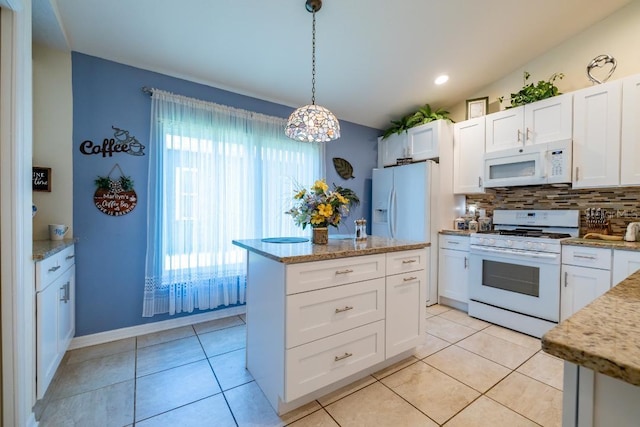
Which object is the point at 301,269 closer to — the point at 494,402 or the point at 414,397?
the point at 414,397

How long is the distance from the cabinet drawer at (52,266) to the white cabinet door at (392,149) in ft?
12.1

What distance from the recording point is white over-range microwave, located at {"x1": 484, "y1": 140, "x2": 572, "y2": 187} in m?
2.65

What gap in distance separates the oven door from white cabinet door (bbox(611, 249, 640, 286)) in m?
0.35

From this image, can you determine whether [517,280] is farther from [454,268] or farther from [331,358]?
[331,358]

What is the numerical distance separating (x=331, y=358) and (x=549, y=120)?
10.1 ft

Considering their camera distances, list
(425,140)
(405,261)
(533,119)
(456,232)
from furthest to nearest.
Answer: (425,140) → (456,232) → (533,119) → (405,261)

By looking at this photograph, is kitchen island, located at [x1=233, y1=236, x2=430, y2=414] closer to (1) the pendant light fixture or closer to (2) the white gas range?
(1) the pendant light fixture

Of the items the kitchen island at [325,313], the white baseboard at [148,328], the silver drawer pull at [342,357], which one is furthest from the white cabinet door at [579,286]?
the white baseboard at [148,328]

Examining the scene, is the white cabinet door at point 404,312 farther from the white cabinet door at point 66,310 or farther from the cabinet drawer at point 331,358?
the white cabinet door at point 66,310

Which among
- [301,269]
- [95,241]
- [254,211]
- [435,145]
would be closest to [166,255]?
[95,241]

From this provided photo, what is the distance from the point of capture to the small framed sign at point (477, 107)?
3.37 m

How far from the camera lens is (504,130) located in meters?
3.09

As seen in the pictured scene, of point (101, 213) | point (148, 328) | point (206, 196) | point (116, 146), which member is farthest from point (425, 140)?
point (148, 328)

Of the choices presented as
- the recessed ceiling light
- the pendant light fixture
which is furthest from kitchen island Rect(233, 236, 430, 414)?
the recessed ceiling light
